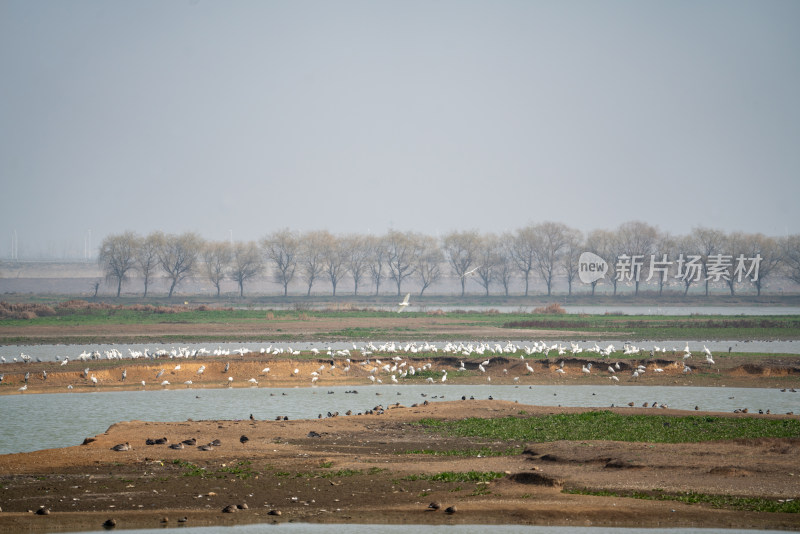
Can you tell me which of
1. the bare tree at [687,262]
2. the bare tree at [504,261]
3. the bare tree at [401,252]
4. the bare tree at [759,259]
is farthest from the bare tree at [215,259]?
the bare tree at [759,259]

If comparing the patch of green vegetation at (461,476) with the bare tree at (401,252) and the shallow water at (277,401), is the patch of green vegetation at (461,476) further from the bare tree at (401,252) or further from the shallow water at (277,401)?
the bare tree at (401,252)

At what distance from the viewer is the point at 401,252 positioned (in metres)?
138

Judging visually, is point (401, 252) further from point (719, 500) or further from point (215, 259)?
point (719, 500)

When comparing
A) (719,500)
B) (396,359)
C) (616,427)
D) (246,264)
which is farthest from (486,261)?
(719,500)

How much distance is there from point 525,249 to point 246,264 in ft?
149

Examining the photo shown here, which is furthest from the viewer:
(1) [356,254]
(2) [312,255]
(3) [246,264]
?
(1) [356,254]

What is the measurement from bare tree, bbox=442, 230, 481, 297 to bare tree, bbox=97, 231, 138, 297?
4980 centimetres

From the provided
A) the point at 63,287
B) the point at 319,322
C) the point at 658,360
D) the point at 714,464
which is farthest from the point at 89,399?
the point at 63,287

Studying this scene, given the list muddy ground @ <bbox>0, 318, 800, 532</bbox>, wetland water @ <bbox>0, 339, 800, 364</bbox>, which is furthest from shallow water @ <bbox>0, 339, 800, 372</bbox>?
muddy ground @ <bbox>0, 318, 800, 532</bbox>

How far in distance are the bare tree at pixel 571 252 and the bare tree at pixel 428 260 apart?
66.2 feet

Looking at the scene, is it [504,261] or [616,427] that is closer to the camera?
[616,427]

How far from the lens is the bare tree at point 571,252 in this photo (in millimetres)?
136875

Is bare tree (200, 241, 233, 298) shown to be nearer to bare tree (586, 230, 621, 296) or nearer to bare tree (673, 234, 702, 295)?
bare tree (586, 230, 621, 296)

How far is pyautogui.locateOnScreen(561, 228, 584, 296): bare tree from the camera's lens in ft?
449
